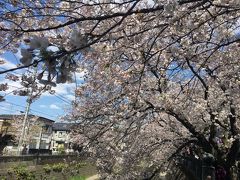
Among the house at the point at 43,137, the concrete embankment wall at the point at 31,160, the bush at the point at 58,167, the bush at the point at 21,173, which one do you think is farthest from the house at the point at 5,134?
the house at the point at 43,137

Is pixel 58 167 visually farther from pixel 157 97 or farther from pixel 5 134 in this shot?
pixel 157 97

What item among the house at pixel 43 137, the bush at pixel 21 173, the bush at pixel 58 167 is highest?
the house at pixel 43 137

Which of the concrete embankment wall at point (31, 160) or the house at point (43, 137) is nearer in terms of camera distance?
the concrete embankment wall at point (31, 160)

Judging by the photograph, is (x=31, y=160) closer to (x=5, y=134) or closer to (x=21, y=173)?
(x=21, y=173)

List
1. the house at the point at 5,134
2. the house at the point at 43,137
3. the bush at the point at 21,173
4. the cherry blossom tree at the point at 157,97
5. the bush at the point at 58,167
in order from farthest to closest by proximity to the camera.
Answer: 1. the house at the point at 43,137
2. the house at the point at 5,134
3. the bush at the point at 58,167
4. the bush at the point at 21,173
5. the cherry blossom tree at the point at 157,97

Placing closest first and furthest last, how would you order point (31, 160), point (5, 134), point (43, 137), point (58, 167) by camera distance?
point (31, 160)
point (58, 167)
point (5, 134)
point (43, 137)

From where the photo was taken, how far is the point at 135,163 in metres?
11.6

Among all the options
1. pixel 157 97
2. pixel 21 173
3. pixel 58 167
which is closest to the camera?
pixel 157 97

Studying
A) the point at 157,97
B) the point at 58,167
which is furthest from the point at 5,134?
→ the point at 157,97

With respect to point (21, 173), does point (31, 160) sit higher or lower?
higher

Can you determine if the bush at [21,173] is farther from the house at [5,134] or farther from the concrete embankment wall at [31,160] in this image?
the house at [5,134]

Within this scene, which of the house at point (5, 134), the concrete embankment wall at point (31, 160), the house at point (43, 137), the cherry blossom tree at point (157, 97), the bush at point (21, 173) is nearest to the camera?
the cherry blossom tree at point (157, 97)

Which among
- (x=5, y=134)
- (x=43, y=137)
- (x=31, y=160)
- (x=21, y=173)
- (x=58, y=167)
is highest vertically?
(x=43, y=137)

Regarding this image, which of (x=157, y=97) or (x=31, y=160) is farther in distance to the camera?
(x=31, y=160)
